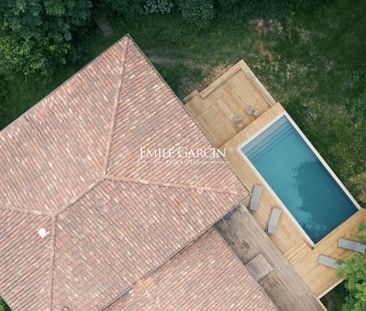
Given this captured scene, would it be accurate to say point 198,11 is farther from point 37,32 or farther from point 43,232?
point 43,232

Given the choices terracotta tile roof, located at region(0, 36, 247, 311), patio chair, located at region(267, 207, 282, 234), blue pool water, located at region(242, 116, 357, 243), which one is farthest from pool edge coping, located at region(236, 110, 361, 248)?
terracotta tile roof, located at region(0, 36, 247, 311)

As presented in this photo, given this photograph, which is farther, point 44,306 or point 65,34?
point 65,34

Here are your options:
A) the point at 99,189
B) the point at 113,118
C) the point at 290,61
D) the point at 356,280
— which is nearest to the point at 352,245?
the point at 356,280

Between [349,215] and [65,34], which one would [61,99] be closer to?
[65,34]

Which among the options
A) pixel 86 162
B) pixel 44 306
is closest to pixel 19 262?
pixel 44 306

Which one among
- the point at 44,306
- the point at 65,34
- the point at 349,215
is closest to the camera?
the point at 44,306

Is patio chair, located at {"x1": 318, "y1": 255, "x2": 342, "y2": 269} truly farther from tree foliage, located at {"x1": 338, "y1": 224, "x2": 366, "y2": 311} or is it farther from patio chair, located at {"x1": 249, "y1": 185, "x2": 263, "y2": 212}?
patio chair, located at {"x1": 249, "y1": 185, "x2": 263, "y2": 212}

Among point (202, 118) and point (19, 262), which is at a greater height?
point (202, 118)

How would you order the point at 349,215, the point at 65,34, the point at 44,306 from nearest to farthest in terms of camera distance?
the point at 44,306, the point at 65,34, the point at 349,215
